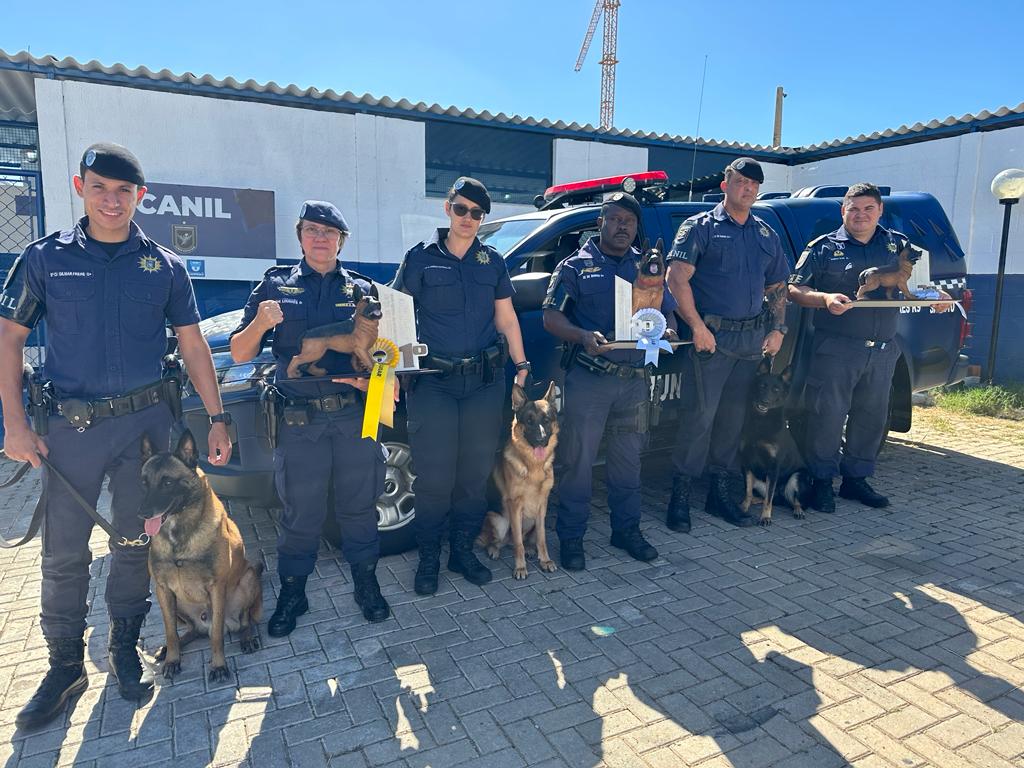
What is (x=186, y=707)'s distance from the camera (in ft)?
8.07

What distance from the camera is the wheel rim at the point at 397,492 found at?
3695 millimetres

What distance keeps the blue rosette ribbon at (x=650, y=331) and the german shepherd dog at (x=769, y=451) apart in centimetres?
123

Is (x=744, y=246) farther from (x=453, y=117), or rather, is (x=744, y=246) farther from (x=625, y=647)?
(x=453, y=117)

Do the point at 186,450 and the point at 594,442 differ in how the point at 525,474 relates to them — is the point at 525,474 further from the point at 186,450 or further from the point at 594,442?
the point at 186,450

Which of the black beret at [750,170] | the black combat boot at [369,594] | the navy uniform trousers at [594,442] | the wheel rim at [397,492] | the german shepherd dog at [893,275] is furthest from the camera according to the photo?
the german shepherd dog at [893,275]

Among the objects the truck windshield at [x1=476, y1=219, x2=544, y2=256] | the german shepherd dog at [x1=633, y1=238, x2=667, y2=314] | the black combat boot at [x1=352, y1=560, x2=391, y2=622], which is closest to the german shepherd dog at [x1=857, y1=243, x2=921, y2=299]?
the german shepherd dog at [x1=633, y1=238, x2=667, y2=314]

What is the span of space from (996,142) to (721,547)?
810 cm

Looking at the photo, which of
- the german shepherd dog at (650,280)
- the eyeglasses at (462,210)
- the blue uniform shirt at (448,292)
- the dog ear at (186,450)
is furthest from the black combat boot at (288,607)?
the german shepherd dog at (650,280)

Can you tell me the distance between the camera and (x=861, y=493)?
475 cm

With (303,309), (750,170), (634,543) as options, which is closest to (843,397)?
(750,170)

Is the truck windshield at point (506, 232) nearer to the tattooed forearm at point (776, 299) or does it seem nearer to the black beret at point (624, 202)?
the black beret at point (624, 202)

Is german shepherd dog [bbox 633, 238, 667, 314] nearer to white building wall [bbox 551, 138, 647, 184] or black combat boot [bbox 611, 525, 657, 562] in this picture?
black combat boot [bbox 611, 525, 657, 562]

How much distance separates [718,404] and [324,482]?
250 cm

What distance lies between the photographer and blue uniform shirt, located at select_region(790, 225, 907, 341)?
14.1ft
